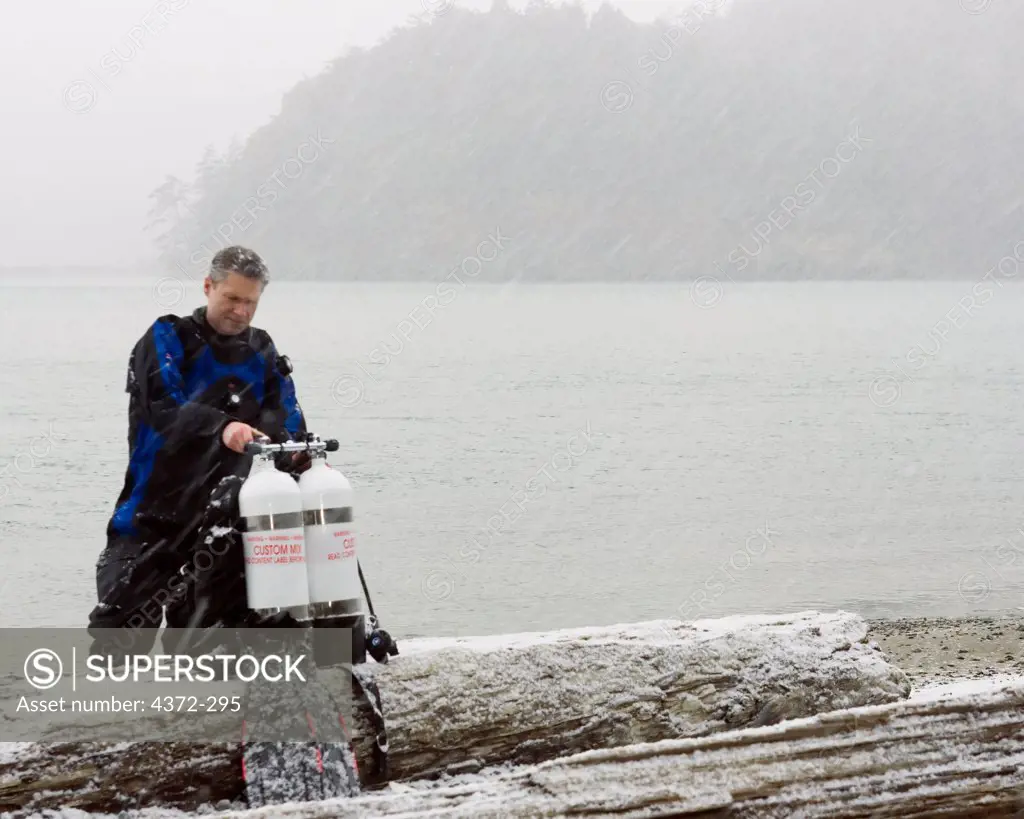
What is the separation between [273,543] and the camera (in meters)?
4.06

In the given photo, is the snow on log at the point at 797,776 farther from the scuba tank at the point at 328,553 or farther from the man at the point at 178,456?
the man at the point at 178,456

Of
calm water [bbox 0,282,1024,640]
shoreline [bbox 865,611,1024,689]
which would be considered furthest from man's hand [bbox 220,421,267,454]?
calm water [bbox 0,282,1024,640]

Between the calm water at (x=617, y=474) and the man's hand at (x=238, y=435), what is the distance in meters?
8.25

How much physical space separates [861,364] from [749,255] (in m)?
103

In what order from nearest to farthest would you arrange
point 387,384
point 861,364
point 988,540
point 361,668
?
point 361,668, point 988,540, point 387,384, point 861,364

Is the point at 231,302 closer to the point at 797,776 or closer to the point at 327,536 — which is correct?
the point at 327,536

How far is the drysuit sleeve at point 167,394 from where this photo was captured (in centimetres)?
434

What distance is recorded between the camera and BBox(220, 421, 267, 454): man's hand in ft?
13.8

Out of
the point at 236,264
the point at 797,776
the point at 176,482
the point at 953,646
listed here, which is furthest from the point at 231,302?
the point at 953,646

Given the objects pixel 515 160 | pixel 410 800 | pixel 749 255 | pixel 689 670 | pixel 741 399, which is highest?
pixel 515 160

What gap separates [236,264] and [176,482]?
852 millimetres

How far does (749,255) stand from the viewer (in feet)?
520

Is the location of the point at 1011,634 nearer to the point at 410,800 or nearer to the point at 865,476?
the point at 410,800

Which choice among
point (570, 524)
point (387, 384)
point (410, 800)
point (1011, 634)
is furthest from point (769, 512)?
point (387, 384)
